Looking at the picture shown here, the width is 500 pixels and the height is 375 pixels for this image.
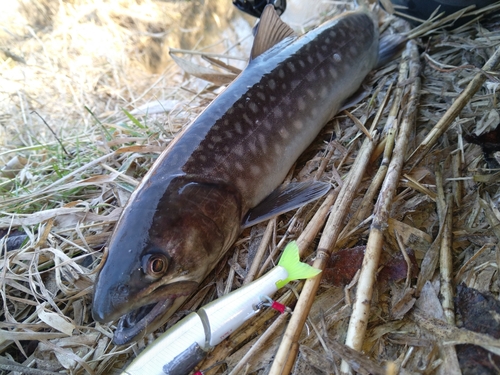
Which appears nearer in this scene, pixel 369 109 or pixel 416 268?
pixel 416 268

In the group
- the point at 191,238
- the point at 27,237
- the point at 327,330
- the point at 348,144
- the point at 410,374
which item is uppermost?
the point at 27,237

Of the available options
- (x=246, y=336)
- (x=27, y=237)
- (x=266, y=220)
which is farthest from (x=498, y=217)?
(x=27, y=237)

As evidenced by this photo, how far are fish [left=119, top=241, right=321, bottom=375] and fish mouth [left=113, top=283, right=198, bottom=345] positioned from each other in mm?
97

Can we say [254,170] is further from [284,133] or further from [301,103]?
[301,103]

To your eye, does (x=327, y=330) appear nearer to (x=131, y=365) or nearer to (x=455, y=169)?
(x=131, y=365)

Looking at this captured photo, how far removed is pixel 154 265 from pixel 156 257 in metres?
0.04

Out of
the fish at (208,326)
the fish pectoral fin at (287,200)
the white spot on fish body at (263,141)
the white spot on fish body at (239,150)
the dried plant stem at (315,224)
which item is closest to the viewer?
the fish at (208,326)

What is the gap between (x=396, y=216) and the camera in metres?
2.11

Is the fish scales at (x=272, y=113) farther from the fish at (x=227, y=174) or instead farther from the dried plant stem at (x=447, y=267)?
the dried plant stem at (x=447, y=267)

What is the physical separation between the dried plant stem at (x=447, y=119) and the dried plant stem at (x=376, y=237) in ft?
0.28

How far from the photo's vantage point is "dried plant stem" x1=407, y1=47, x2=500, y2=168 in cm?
232

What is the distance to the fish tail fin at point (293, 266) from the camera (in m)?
1.87

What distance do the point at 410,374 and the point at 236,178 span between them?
4.51 ft

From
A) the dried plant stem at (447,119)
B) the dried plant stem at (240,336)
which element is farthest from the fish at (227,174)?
the dried plant stem at (447,119)
